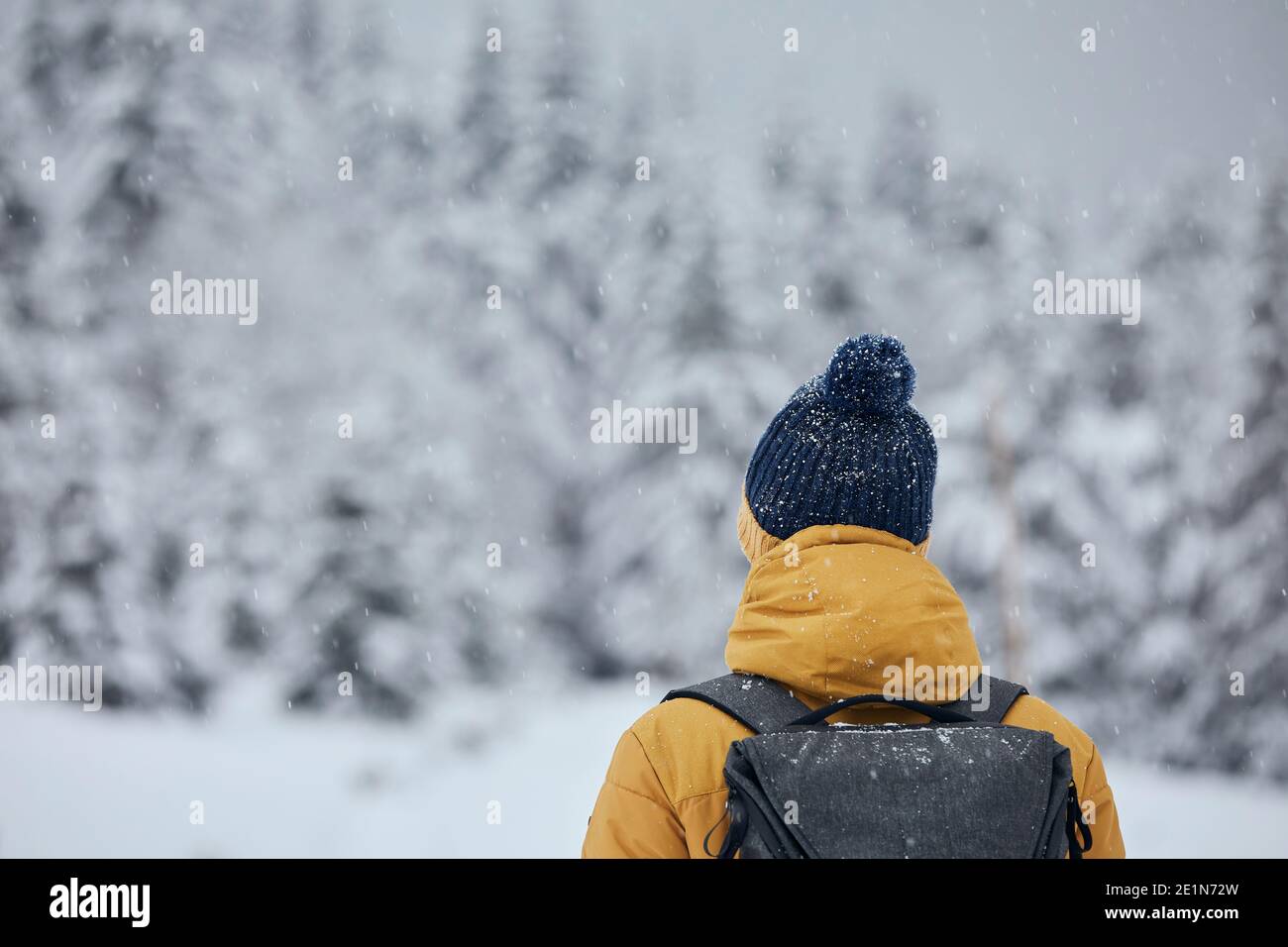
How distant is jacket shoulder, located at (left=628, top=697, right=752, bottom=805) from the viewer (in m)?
1.77

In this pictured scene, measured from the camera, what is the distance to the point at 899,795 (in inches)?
65.4

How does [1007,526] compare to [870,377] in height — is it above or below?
below

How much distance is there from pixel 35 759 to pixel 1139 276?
2265cm

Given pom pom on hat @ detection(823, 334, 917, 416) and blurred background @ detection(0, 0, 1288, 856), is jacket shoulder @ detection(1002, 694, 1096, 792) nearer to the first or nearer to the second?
pom pom on hat @ detection(823, 334, 917, 416)

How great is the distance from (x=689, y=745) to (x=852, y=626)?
36cm

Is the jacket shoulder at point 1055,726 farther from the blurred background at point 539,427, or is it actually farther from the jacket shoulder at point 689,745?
the blurred background at point 539,427

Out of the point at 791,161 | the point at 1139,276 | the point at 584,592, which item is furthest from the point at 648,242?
the point at 1139,276

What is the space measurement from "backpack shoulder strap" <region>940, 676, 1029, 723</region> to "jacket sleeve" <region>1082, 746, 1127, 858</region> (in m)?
0.18

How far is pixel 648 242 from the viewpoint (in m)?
20.6

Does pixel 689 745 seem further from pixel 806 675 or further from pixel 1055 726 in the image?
pixel 1055 726

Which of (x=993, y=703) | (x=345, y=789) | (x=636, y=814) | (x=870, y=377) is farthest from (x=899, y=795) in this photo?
(x=345, y=789)

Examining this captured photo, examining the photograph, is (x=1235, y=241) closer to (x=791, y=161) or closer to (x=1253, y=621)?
(x=1253, y=621)

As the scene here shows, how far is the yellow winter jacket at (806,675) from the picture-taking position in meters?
1.78
